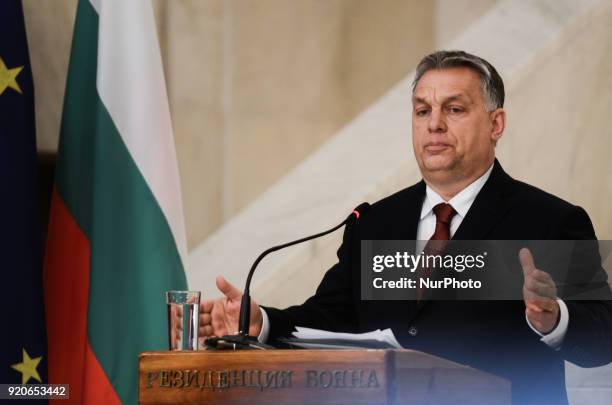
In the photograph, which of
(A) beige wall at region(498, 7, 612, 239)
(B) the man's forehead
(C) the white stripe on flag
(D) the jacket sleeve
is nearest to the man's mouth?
(B) the man's forehead

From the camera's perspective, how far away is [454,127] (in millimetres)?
3305

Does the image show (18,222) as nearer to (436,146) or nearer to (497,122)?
(436,146)

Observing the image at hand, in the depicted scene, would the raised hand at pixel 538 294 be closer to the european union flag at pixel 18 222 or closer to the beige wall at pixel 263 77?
the european union flag at pixel 18 222

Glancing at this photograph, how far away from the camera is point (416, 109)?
336 centimetres

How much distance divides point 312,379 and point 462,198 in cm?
133

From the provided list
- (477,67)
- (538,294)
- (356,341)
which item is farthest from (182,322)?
(477,67)

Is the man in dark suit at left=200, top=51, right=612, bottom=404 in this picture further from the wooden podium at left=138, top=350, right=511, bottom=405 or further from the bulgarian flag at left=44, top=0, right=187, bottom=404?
the bulgarian flag at left=44, top=0, right=187, bottom=404

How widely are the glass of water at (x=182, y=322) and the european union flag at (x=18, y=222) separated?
120cm

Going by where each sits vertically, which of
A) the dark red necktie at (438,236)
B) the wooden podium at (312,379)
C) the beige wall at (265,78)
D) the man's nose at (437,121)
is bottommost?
the wooden podium at (312,379)

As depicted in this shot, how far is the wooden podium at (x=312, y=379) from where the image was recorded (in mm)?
2084

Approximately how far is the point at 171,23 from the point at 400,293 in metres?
3.15

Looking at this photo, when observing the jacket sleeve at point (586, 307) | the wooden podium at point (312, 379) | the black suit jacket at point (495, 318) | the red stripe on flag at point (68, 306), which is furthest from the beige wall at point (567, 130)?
the wooden podium at point (312, 379)

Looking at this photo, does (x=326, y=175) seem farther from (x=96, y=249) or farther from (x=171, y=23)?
(x=96, y=249)

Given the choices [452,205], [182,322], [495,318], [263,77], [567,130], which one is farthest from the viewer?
[263,77]
